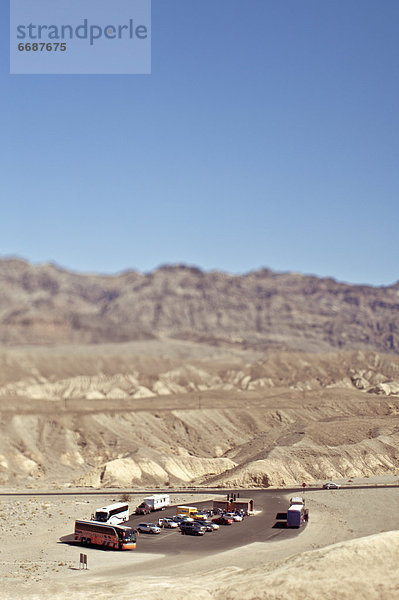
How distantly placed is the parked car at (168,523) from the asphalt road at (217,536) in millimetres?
434

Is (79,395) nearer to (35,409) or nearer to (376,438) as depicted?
(35,409)

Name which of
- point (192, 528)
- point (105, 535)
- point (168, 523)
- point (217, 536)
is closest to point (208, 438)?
point (168, 523)

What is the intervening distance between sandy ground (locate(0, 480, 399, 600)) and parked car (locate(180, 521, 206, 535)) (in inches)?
200

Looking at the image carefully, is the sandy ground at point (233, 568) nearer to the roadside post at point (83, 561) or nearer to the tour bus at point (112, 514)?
the roadside post at point (83, 561)

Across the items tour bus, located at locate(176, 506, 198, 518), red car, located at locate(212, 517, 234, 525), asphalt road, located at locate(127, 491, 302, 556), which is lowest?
asphalt road, located at locate(127, 491, 302, 556)

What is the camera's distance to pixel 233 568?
42375mm

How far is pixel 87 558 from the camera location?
155ft

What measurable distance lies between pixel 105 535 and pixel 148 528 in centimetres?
477

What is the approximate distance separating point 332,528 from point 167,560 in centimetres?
1350

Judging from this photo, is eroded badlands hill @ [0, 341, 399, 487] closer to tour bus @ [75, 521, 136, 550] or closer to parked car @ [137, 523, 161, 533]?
parked car @ [137, 523, 161, 533]

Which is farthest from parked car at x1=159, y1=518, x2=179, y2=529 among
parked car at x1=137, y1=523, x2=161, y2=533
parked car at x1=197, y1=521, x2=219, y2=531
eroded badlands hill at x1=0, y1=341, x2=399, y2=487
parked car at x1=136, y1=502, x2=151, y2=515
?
eroded badlands hill at x1=0, y1=341, x2=399, y2=487

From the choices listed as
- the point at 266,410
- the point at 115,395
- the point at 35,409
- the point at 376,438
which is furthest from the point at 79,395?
the point at 376,438

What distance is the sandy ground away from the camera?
37.4 metres

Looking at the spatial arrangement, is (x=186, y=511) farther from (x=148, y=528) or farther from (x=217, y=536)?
(x=217, y=536)
